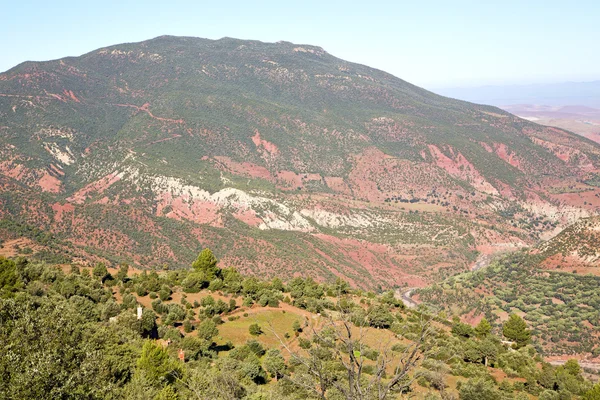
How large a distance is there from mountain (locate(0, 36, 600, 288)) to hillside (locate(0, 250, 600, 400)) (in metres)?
27.3

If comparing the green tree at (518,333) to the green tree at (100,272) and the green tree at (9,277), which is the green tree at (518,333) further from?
the green tree at (9,277)

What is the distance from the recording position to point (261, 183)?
479 feet

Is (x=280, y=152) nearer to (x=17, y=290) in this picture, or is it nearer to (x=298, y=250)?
(x=298, y=250)

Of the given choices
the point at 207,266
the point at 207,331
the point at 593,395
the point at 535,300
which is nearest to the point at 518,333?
the point at 593,395

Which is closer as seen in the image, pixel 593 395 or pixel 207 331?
pixel 593 395

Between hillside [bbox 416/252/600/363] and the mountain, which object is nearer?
hillside [bbox 416/252/600/363]

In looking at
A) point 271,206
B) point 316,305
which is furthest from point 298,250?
point 316,305

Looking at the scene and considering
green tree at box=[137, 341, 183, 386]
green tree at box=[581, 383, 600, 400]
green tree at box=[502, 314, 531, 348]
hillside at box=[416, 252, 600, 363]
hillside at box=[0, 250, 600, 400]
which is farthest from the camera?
hillside at box=[416, 252, 600, 363]

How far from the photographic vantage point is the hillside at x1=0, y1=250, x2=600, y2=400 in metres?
14.3

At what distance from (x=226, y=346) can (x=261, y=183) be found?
4375 inches

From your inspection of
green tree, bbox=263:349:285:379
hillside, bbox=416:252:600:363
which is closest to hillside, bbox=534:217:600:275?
hillside, bbox=416:252:600:363

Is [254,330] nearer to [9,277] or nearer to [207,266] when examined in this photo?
[207,266]

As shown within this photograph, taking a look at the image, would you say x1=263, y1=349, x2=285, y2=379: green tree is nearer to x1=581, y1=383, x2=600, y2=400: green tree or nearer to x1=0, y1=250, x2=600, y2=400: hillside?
x1=0, y1=250, x2=600, y2=400: hillside

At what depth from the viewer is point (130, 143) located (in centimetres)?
14338
